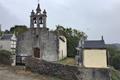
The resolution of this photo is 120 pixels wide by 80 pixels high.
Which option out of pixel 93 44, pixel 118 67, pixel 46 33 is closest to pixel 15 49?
pixel 46 33

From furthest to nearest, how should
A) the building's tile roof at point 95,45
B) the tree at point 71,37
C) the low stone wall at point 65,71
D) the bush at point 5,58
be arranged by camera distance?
the tree at point 71,37, the bush at point 5,58, the building's tile roof at point 95,45, the low stone wall at point 65,71

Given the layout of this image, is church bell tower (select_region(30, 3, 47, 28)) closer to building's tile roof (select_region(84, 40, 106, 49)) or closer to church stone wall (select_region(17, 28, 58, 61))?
church stone wall (select_region(17, 28, 58, 61))

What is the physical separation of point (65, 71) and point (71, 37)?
31616 millimetres

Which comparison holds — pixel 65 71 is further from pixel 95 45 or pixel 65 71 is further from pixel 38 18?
pixel 38 18

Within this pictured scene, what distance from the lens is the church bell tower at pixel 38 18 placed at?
113 ft

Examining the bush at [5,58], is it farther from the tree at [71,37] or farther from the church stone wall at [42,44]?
the tree at [71,37]

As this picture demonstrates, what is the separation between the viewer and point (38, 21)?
34.8 metres

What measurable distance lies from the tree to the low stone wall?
Answer: 2011 centimetres

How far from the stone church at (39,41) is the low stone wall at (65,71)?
1267 centimetres

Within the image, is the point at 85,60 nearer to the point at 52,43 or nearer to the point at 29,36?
the point at 52,43

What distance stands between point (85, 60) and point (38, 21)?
11.9 meters

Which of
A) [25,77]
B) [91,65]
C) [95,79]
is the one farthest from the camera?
[91,65]

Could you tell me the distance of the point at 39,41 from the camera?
36.1 meters

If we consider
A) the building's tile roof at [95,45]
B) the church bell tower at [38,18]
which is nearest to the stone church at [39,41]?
the church bell tower at [38,18]
